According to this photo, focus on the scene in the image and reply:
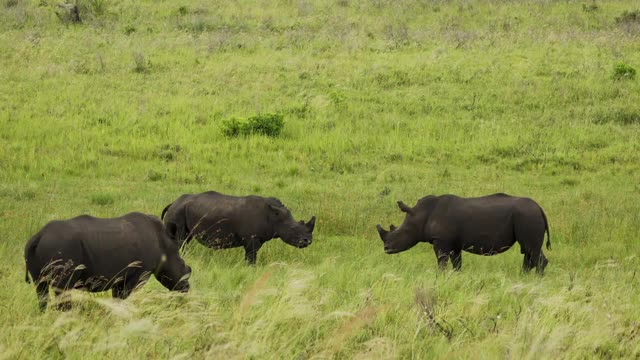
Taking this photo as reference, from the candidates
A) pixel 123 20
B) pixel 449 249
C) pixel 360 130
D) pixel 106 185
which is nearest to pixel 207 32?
pixel 123 20

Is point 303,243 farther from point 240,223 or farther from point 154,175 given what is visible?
point 154,175

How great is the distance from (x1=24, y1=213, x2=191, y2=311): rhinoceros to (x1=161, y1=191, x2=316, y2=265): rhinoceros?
3.49 m

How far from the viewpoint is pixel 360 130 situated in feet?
69.7

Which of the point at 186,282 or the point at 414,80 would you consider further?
the point at 414,80

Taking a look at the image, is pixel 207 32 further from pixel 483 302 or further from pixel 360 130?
pixel 483 302

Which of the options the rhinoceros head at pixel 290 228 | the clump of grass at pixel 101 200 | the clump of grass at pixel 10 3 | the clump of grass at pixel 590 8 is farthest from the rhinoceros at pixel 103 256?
the clump of grass at pixel 10 3

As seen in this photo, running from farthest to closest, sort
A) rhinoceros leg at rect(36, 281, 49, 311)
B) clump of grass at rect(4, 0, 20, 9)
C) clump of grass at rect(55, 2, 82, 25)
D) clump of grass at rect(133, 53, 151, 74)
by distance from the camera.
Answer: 1. clump of grass at rect(4, 0, 20, 9)
2. clump of grass at rect(55, 2, 82, 25)
3. clump of grass at rect(133, 53, 151, 74)
4. rhinoceros leg at rect(36, 281, 49, 311)

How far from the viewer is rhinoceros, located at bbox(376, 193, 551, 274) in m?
10.9

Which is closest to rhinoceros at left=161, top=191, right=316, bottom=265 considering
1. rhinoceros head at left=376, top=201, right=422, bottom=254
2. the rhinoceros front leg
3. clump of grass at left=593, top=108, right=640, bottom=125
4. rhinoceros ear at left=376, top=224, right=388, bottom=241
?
the rhinoceros front leg

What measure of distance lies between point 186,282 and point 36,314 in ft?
5.46

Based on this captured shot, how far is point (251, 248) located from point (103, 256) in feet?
13.8

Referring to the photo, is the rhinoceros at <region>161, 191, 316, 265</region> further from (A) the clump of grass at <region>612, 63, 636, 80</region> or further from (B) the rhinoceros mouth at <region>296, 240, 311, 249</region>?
(A) the clump of grass at <region>612, 63, 636, 80</region>

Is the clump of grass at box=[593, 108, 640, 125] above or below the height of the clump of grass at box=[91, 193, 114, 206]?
below

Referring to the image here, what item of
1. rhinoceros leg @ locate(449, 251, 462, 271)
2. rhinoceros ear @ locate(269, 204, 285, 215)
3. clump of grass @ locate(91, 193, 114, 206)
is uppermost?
rhinoceros ear @ locate(269, 204, 285, 215)
